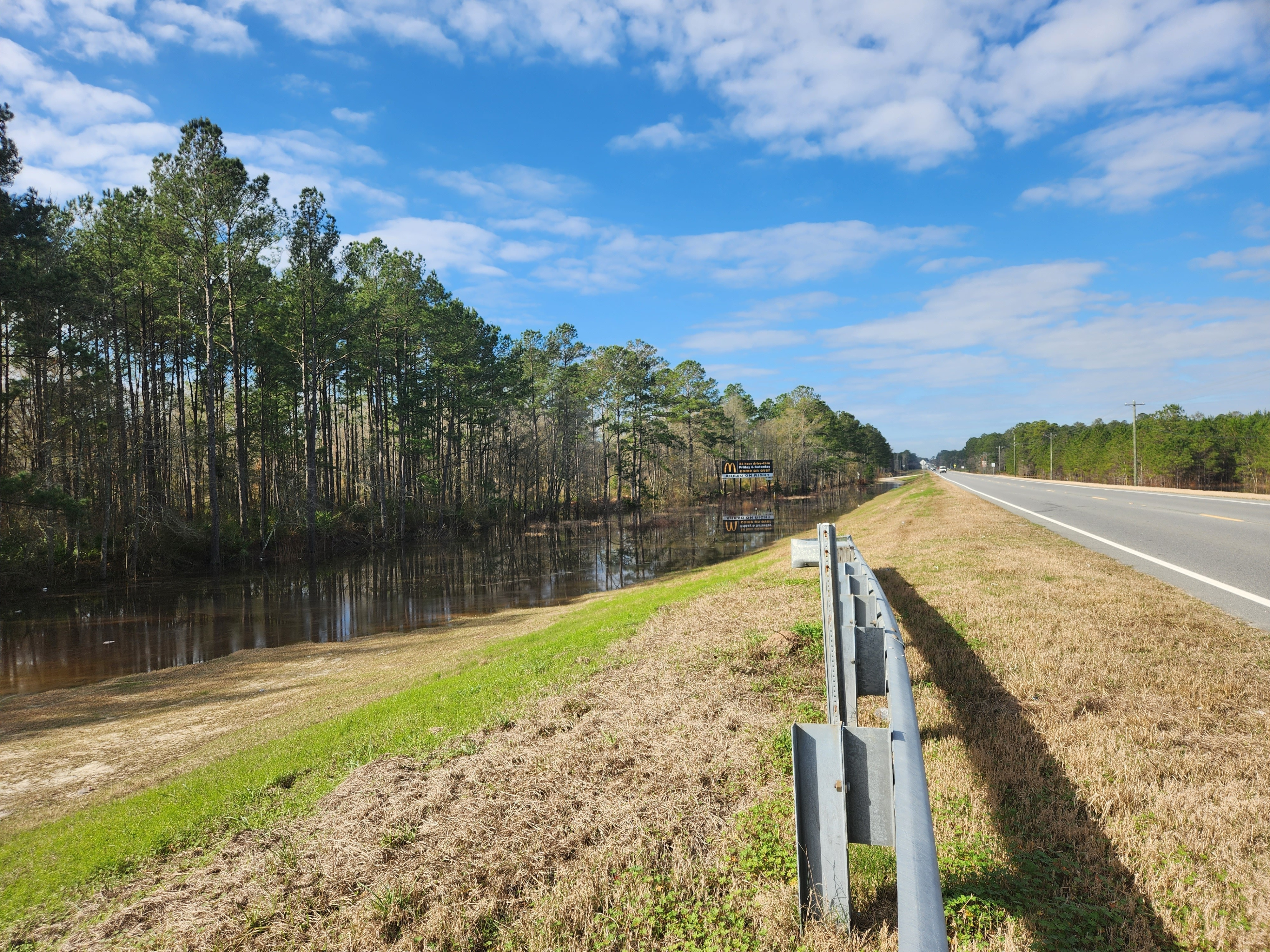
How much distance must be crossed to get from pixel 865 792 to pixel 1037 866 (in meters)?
1.39

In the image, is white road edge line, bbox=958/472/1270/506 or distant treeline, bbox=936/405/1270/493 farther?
distant treeline, bbox=936/405/1270/493

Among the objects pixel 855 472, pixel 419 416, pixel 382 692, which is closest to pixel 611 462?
pixel 419 416

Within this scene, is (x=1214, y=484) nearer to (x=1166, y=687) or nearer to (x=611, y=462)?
(x=611, y=462)

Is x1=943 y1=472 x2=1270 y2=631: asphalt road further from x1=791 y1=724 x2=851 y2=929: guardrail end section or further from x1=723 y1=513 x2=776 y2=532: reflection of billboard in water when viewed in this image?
x1=723 y1=513 x2=776 y2=532: reflection of billboard in water

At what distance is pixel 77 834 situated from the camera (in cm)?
507

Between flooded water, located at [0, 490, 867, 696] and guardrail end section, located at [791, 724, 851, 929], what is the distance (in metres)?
14.8

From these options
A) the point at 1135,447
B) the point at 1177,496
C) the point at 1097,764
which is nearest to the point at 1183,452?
the point at 1135,447

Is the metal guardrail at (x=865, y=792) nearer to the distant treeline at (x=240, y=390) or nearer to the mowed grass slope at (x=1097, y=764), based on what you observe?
the mowed grass slope at (x=1097, y=764)

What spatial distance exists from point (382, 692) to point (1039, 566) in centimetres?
988

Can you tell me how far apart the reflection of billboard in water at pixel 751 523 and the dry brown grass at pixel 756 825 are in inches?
1121

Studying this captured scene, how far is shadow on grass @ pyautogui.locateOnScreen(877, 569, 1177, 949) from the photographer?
7.73 feet

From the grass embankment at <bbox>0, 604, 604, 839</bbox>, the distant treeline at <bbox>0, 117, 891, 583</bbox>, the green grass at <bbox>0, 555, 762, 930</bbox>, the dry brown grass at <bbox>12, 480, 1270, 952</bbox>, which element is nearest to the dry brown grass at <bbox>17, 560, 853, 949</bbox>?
the dry brown grass at <bbox>12, 480, 1270, 952</bbox>

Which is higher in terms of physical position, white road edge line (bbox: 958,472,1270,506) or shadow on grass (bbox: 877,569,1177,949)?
white road edge line (bbox: 958,472,1270,506)

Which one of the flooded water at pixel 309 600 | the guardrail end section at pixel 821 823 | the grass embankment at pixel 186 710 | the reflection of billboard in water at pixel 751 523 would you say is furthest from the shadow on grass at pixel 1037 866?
the reflection of billboard in water at pixel 751 523
